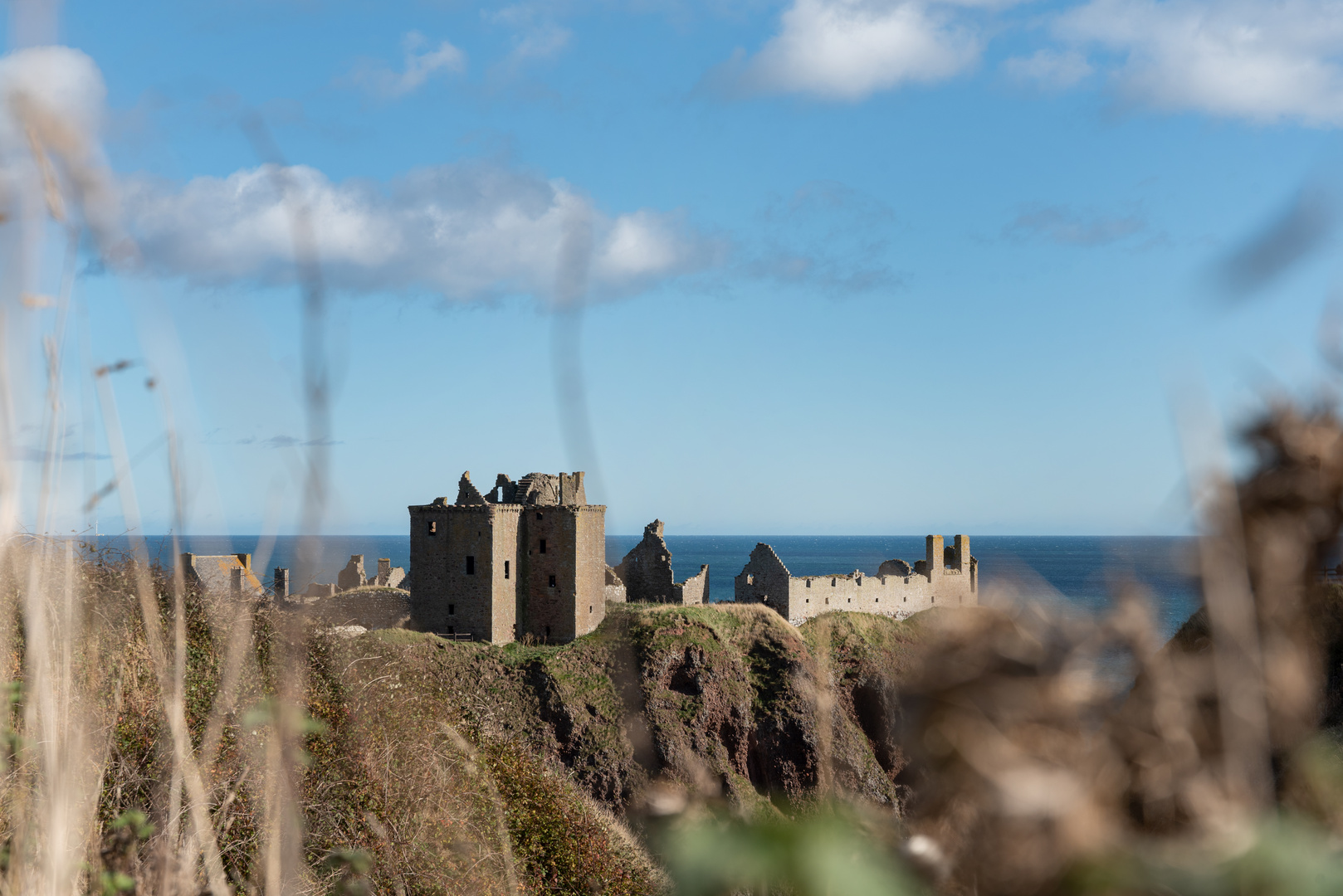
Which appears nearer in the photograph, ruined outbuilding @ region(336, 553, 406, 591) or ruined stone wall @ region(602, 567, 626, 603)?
ruined stone wall @ region(602, 567, 626, 603)

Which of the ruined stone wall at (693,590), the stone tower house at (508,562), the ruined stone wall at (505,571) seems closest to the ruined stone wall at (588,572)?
the stone tower house at (508,562)

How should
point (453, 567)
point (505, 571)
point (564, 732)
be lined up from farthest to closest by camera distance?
point (505, 571) → point (453, 567) → point (564, 732)

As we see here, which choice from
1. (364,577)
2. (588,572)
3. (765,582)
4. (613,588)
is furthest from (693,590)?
(364,577)

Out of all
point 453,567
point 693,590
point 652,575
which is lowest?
point 693,590

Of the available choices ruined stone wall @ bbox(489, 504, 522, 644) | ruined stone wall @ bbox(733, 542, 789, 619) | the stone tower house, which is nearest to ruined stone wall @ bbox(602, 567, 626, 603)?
ruined stone wall @ bbox(733, 542, 789, 619)

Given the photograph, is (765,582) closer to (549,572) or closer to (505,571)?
(549,572)

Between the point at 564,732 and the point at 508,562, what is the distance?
639 cm

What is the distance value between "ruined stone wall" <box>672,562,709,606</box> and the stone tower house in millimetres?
7591

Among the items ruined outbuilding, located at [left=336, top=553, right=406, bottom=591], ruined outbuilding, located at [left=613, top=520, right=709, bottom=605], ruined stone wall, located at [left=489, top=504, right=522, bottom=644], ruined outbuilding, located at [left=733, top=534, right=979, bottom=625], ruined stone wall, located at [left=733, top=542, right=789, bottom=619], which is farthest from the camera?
ruined outbuilding, located at [left=336, top=553, right=406, bottom=591]

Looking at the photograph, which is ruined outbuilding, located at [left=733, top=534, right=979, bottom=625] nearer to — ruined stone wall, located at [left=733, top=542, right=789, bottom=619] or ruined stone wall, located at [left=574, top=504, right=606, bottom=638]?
ruined stone wall, located at [left=733, top=542, right=789, bottom=619]

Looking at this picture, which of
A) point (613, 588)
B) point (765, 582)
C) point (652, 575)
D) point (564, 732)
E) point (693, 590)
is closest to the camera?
point (564, 732)

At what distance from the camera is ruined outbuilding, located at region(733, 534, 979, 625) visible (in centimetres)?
3975

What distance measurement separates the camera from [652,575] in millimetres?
40562

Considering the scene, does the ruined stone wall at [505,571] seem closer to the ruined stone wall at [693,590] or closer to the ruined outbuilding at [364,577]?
the ruined stone wall at [693,590]
